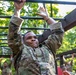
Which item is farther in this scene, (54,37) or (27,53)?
(54,37)

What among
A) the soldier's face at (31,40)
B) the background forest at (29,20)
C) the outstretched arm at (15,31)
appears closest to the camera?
the outstretched arm at (15,31)

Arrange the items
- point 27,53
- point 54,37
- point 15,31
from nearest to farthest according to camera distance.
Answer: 1. point 15,31
2. point 27,53
3. point 54,37

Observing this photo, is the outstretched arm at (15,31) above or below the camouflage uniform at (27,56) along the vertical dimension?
above

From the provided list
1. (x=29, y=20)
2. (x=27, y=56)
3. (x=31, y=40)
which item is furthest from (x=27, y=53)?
(x=29, y=20)

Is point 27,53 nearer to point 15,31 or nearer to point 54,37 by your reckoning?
point 15,31

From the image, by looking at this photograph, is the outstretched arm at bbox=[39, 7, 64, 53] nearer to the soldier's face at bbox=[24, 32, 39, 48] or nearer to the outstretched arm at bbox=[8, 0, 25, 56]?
the soldier's face at bbox=[24, 32, 39, 48]

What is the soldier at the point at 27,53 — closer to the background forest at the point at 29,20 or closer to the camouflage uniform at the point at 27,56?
the camouflage uniform at the point at 27,56

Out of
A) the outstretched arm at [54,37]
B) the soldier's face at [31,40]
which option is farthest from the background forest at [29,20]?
the soldier's face at [31,40]

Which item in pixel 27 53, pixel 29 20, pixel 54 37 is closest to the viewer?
pixel 27 53

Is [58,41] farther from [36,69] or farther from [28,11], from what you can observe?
[28,11]

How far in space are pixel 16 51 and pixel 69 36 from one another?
→ 12284 mm

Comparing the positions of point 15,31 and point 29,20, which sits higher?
point 29,20

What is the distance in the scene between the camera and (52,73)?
397cm

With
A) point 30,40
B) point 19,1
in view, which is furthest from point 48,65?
point 19,1
